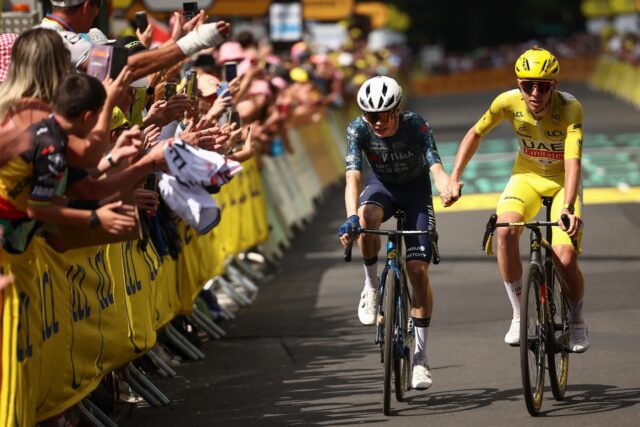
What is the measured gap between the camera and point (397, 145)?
33.9ft

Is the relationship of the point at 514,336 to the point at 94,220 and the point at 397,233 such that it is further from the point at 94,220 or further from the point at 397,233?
the point at 94,220

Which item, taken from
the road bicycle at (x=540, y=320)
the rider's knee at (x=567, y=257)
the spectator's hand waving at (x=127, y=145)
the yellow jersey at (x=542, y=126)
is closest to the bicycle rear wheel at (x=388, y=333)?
the road bicycle at (x=540, y=320)

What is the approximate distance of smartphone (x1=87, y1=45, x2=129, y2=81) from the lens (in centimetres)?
820

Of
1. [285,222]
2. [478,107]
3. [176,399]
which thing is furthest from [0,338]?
[478,107]

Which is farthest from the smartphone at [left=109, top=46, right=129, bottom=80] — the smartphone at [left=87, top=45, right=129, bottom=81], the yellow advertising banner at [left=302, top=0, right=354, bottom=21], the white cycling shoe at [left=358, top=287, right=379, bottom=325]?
the yellow advertising banner at [left=302, top=0, right=354, bottom=21]

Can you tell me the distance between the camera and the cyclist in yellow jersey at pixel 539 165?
1012 centimetres

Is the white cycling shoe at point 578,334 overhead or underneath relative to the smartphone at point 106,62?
underneath

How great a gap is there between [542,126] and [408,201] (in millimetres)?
984

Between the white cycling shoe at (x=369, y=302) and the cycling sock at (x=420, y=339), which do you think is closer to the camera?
the cycling sock at (x=420, y=339)

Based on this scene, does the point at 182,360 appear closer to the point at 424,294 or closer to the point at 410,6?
the point at 424,294

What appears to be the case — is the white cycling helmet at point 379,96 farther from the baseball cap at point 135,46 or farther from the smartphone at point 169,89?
the smartphone at point 169,89

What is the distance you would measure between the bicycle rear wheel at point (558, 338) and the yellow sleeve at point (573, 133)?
0.74 m

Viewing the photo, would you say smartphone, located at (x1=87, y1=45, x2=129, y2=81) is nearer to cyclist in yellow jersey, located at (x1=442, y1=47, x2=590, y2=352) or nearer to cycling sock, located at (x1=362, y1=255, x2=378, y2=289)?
cyclist in yellow jersey, located at (x1=442, y1=47, x2=590, y2=352)

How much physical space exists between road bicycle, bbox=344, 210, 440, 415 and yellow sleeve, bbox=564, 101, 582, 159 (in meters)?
0.97
